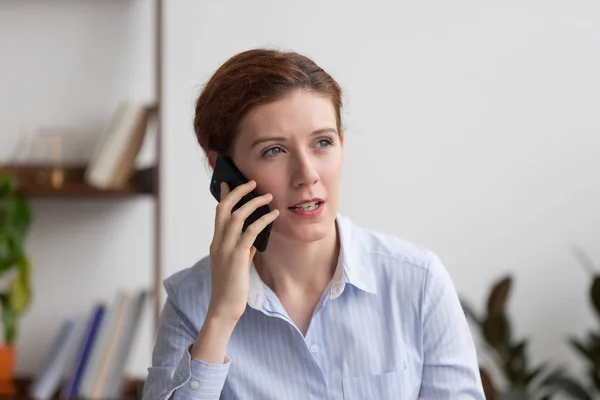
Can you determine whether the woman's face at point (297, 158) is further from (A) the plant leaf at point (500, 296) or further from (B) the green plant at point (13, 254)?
(B) the green plant at point (13, 254)

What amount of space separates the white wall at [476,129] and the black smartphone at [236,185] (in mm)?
1196

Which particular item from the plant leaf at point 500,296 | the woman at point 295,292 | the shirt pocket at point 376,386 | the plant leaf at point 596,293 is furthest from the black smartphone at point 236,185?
the plant leaf at point 596,293

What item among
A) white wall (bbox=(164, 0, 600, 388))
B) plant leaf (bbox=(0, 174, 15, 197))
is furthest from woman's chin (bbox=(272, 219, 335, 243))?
plant leaf (bbox=(0, 174, 15, 197))

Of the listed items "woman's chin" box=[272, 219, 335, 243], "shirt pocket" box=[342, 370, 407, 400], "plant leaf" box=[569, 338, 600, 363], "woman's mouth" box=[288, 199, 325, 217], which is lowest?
"plant leaf" box=[569, 338, 600, 363]

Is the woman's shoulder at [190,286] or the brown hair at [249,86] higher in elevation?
the brown hair at [249,86]

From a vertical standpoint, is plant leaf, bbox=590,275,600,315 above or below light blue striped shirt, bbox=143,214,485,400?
below

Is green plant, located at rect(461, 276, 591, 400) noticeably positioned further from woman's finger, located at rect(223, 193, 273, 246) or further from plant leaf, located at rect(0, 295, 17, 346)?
plant leaf, located at rect(0, 295, 17, 346)

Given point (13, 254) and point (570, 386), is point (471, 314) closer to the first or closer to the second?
point (570, 386)

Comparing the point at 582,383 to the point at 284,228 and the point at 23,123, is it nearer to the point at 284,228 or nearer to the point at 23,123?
the point at 284,228

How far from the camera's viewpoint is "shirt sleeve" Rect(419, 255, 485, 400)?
128 cm

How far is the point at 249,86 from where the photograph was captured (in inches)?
50.6

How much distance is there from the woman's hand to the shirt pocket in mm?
205

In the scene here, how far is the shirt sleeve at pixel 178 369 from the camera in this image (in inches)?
49.5

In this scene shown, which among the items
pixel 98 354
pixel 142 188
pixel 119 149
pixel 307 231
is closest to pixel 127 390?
pixel 98 354
